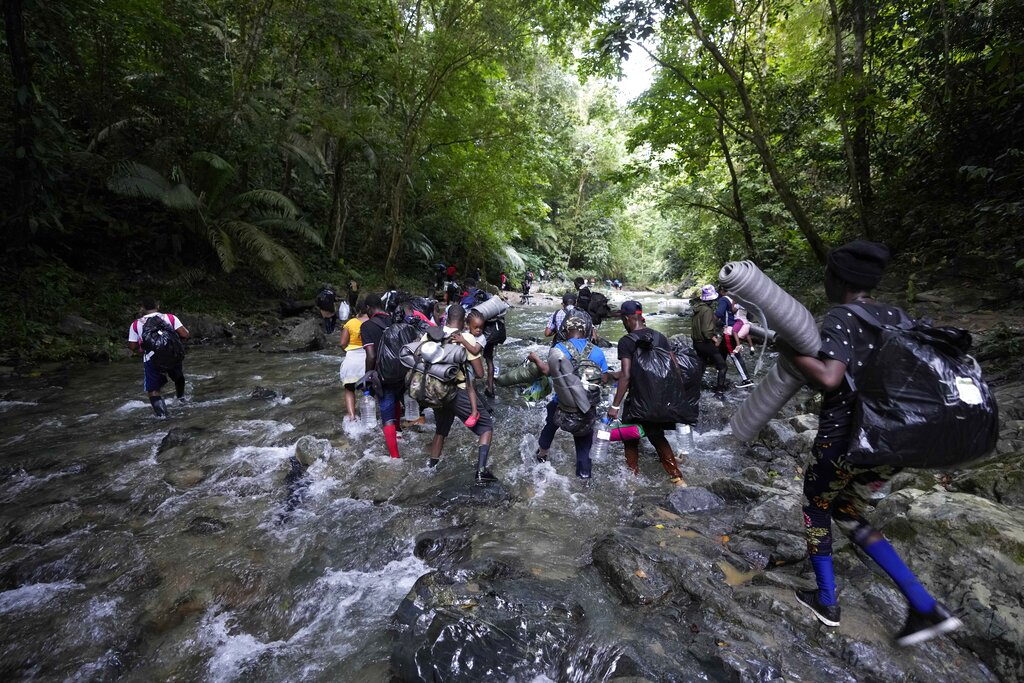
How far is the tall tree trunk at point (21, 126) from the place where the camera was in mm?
7910

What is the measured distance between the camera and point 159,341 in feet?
20.9

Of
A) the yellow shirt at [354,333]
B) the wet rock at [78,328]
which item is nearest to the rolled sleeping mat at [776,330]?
the yellow shirt at [354,333]

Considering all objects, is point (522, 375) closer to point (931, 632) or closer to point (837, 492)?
point (837, 492)

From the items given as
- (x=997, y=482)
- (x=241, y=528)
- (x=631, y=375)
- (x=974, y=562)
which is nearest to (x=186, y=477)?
(x=241, y=528)

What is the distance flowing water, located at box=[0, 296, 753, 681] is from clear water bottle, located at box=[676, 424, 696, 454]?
17cm

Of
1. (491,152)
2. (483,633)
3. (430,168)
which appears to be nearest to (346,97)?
(430,168)

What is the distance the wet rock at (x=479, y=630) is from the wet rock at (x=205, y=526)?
209 cm

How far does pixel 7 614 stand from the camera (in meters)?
3.10

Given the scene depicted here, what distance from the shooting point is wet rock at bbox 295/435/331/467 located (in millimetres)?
5503

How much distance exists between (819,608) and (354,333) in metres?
5.35

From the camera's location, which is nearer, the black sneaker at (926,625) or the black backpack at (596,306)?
the black sneaker at (926,625)

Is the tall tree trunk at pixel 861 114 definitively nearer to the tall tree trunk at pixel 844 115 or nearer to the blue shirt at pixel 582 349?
the tall tree trunk at pixel 844 115

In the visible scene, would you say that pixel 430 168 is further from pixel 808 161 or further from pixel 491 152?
pixel 808 161

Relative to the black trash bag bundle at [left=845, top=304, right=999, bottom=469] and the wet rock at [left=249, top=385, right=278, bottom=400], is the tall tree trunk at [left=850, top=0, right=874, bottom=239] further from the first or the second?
the wet rock at [left=249, top=385, right=278, bottom=400]
